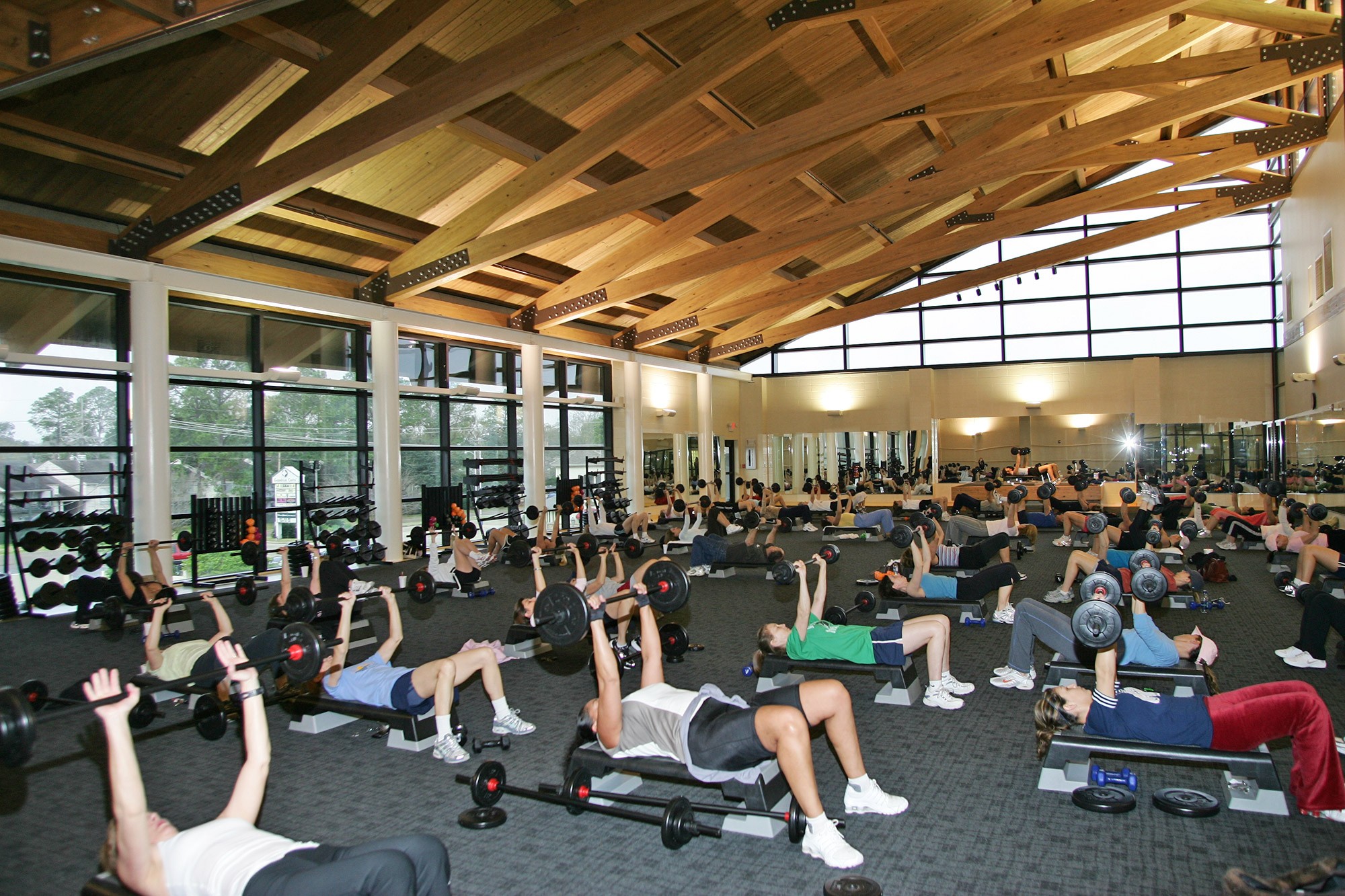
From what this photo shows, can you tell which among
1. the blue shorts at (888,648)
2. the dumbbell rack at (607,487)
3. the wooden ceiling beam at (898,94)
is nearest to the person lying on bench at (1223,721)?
the blue shorts at (888,648)

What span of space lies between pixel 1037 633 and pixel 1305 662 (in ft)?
5.19

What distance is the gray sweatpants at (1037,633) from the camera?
3850mm

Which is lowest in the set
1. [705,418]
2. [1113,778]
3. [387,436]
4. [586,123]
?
[1113,778]

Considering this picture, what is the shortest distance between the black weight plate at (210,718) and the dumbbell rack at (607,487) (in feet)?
23.9

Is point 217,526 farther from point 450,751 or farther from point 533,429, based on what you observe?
point 450,751

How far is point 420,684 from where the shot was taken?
11.8ft

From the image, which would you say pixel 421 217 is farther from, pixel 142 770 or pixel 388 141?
pixel 142 770

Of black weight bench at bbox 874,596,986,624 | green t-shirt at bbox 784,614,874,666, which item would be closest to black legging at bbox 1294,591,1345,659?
black weight bench at bbox 874,596,986,624

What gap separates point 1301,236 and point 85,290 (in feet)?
49.8

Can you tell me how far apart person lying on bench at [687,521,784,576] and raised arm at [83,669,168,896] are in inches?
247

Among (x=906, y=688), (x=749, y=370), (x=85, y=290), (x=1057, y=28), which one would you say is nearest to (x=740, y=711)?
(x=906, y=688)

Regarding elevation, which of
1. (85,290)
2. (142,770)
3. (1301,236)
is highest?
(1301,236)

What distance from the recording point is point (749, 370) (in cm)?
1758

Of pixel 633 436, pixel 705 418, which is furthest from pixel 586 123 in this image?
pixel 705 418
